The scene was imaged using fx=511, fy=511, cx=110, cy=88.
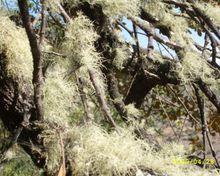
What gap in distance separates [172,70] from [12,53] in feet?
3.34

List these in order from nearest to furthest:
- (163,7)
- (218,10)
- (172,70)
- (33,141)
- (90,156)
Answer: (90,156), (33,141), (218,10), (163,7), (172,70)

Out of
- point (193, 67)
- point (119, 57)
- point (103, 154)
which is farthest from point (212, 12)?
point (103, 154)

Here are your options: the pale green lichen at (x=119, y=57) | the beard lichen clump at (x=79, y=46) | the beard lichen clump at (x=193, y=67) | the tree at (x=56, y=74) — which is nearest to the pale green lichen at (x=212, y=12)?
the tree at (x=56, y=74)

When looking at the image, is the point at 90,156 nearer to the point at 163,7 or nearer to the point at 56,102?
the point at 56,102

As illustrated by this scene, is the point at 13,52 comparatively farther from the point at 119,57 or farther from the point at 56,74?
the point at 119,57

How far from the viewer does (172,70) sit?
2152 mm

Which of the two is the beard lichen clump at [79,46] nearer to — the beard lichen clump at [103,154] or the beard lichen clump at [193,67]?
the beard lichen clump at [103,154]

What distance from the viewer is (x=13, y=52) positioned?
1.27 metres

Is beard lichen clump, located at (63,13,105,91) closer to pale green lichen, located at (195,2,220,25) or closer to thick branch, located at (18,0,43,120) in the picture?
thick branch, located at (18,0,43,120)

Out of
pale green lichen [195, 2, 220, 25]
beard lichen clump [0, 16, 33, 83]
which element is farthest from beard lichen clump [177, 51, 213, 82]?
beard lichen clump [0, 16, 33, 83]

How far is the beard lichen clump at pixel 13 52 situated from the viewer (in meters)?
1.26

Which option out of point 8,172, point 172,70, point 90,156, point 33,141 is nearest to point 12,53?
point 33,141

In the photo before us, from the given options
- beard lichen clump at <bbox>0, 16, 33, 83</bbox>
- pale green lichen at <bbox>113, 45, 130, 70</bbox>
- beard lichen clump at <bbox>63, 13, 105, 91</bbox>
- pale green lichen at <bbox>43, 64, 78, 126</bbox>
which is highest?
beard lichen clump at <bbox>63, 13, 105, 91</bbox>

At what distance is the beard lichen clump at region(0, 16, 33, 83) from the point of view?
126 centimetres
